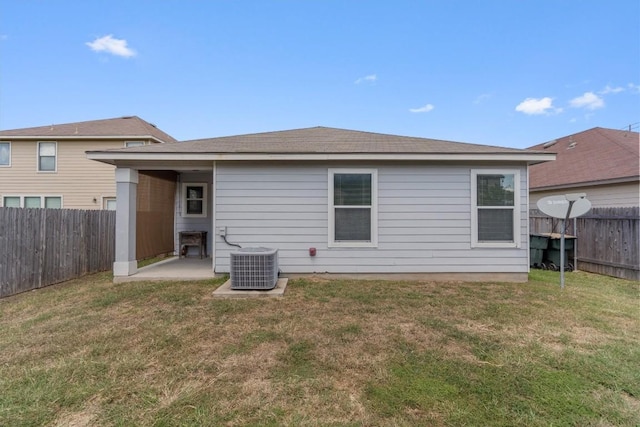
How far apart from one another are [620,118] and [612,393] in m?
24.2

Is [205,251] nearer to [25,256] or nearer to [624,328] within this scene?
[25,256]

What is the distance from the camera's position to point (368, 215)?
5953 millimetres

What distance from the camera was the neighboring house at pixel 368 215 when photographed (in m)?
5.90

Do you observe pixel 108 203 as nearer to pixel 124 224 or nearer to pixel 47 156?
pixel 47 156

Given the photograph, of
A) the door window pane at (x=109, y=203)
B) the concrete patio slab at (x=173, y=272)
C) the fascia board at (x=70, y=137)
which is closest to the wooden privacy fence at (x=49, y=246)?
the concrete patio slab at (x=173, y=272)

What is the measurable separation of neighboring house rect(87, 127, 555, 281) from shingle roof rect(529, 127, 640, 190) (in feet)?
16.7

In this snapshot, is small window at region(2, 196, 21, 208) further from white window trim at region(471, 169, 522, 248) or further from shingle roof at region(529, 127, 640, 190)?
shingle roof at region(529, 127, 640, 190)

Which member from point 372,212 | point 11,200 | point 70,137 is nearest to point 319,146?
point 372,212

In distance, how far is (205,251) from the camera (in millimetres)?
8844

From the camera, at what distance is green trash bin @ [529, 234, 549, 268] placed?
301 inches

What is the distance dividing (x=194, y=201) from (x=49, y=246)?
3517mm

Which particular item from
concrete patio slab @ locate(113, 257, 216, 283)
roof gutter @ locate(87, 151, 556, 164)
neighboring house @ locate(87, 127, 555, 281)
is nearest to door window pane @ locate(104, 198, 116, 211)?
concrete patio slab @ locate(113, 257, 216, 283)

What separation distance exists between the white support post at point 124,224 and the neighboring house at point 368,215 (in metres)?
0.02

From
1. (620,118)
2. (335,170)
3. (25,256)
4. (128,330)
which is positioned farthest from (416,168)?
(620,118)
